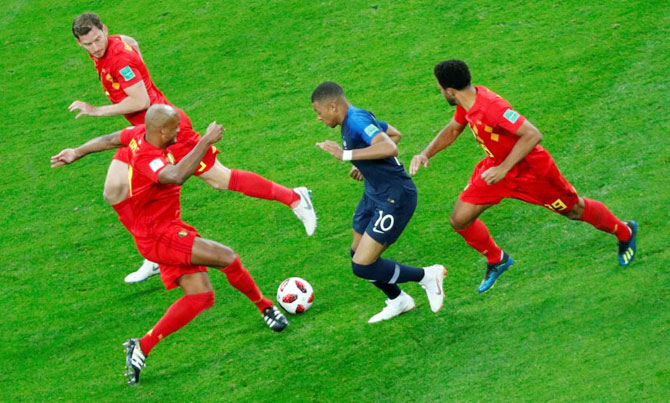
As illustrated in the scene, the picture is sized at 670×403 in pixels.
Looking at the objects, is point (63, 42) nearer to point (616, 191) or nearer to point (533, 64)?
point (533, 64)

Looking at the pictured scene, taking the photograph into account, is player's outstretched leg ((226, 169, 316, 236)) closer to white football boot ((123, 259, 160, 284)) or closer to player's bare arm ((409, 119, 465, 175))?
white football boot ((123, 259, 160, 284))

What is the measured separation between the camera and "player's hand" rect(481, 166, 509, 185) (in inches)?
295

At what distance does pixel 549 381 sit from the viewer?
6.84 metres

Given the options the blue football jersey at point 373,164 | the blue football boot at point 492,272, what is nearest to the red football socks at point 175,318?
the blue football jersey at point 373,164

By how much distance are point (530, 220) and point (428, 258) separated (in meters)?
1.17

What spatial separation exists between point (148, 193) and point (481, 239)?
2.87 metres

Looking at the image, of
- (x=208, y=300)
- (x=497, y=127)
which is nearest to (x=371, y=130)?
(x=497, y=127)

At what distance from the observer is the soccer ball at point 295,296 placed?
8492mm

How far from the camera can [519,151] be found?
7.41 meters

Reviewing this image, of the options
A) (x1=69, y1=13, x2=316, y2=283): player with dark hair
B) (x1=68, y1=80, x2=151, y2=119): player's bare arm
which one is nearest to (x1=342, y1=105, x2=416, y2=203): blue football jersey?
(x1=69, y1=13, x2=316, y2=283): player with dark hair

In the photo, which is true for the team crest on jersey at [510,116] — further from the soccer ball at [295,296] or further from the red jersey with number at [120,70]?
the red jersey with number at [120,70]

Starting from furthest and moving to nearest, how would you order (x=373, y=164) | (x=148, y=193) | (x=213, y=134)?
(x=148, y=193) → (x=373, y=164) → (x=213, y=134)

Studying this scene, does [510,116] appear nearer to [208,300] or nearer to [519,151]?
[519,151]

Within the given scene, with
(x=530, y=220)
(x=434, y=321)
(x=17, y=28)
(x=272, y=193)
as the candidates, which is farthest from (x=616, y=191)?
(x=17, y=28)
